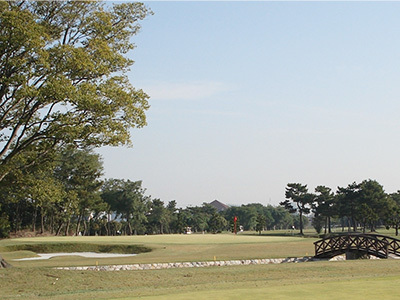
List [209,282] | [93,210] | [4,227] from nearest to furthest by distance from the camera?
[209,282] < [4,227] < [93,210]

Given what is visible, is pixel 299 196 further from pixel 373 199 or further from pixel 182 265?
pixel 182 265

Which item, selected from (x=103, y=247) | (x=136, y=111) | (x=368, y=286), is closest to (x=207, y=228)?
(x=103, y=247)

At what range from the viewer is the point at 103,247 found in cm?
4934

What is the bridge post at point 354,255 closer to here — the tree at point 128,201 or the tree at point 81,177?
the tree at point 81,177

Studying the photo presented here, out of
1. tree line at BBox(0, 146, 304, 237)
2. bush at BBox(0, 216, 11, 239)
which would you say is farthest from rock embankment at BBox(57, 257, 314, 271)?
bush at BBox(0, 216, 11, 239)

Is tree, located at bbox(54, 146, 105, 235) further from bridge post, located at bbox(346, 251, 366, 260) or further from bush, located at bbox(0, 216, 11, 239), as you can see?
bridge post, located at bbox(346, 251, 366, 260)

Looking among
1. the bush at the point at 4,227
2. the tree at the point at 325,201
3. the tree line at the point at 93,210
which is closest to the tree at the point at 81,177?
the tree line at the point at 93,210

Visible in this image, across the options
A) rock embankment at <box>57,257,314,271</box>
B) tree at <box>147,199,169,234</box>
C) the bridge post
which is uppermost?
tree at <box>147,199,169,234</box>

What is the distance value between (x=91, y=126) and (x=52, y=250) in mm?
24526

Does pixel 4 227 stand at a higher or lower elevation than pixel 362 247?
higher

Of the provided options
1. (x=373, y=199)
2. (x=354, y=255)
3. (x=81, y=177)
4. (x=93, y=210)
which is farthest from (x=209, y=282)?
(x=373, y=199)

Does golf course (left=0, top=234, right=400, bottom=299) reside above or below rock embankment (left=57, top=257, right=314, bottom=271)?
above

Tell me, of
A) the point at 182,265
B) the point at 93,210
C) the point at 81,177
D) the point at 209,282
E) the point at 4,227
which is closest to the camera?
the point at 209,282

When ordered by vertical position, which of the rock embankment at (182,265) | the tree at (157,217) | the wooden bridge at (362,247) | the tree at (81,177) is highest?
the tree at (81,177)
